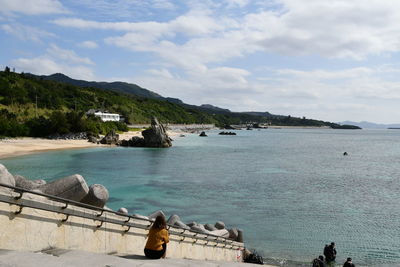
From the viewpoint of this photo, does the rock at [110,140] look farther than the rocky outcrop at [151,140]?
No

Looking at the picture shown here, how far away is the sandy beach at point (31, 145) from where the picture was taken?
213 feet

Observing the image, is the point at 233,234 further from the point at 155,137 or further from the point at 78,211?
the point at 155,137

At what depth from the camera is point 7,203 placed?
7.20 meters

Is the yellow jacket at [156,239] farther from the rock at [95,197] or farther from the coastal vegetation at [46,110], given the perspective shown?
the coastal vegetation at [46,110]

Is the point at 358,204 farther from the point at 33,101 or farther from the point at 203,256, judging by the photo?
the point at 33,101

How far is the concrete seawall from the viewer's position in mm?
7293

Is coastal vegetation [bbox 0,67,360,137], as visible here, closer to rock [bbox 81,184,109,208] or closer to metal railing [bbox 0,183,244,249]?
rock [bbox 81,184,109,208]

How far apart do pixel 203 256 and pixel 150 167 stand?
135ft

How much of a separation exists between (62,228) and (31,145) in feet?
240

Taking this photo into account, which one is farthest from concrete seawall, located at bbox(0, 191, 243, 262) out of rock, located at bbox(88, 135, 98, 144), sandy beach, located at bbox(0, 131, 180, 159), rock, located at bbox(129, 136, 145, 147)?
rock, located at bbox(129, 136, 145, 147)

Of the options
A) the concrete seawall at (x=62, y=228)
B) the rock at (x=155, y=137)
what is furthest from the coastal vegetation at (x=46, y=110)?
the concrete seawall at (x=62, y=228)

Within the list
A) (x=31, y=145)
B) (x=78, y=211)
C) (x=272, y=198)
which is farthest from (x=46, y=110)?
(x=78, y=211)

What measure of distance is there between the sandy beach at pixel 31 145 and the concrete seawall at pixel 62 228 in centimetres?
5554

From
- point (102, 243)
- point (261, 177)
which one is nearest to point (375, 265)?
point (102, 243)
